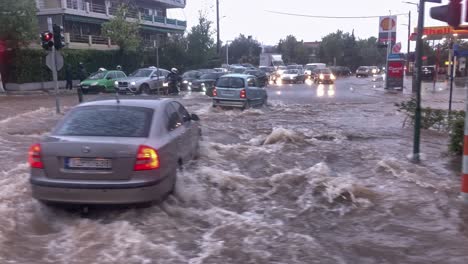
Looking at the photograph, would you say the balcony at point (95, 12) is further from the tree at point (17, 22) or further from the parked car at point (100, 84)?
the parked car at point (100, 84)

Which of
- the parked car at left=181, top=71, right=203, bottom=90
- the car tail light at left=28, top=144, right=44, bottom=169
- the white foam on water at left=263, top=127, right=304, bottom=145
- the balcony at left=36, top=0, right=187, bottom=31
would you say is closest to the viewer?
the car tail light at left=28, top=144, right=44, bottom=169

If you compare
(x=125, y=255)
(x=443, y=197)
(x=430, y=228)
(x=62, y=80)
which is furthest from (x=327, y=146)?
(x=62, y=80)

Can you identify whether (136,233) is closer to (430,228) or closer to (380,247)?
(380,247)

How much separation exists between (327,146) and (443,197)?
16.0 feet

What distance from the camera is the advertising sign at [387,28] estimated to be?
1551 inches

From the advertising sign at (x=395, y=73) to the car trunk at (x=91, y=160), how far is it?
101 ft

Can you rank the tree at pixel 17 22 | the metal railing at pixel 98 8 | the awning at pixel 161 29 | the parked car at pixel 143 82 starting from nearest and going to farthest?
1. the parked car at pixel 143 82
2. the tree at pixel 17 22
3. the metal railing at pixel 98 8
4. the awning at pixel 161 29

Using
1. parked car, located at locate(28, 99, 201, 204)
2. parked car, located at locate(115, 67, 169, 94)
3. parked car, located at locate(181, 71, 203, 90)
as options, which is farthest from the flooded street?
parked car, located at locate(181, 71, 203, 90)

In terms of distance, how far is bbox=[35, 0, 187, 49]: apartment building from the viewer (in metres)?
41.9

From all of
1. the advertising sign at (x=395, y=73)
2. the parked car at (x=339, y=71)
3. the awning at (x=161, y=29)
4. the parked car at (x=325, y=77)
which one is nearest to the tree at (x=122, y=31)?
the awning at (x=161, y=29)

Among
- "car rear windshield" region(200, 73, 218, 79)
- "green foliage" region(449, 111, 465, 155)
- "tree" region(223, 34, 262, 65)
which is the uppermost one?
"tree" region(223, 34, 262, 65)

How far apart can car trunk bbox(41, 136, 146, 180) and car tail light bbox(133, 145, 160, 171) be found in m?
0.06

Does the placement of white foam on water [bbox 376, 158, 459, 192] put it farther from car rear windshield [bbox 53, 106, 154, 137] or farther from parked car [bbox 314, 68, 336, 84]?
parked car [bbox 314, 68, 336, 84]

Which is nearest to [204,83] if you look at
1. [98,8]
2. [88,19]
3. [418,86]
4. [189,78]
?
[189,78]
